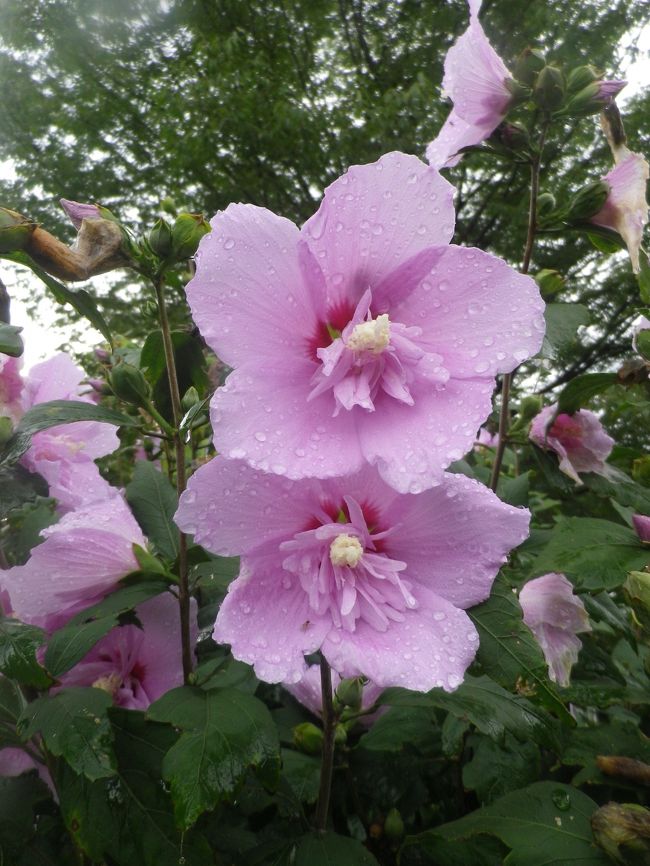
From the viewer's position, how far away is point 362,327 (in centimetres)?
68

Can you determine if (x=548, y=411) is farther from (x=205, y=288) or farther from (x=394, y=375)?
(x=205, y=288)

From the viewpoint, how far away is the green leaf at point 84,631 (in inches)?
30.7

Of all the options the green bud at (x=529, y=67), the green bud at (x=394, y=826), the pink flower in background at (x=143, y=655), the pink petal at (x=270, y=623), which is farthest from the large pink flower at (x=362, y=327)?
the green bud at (x=394, y=826)

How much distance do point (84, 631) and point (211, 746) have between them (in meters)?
0.21

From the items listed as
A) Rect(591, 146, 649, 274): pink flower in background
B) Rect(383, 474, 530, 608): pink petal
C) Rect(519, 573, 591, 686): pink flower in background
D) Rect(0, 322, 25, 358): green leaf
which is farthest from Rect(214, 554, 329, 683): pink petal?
Rect(591, 146, 649, 274): pink flower in background

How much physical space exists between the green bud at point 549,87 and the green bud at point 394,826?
1.08 m

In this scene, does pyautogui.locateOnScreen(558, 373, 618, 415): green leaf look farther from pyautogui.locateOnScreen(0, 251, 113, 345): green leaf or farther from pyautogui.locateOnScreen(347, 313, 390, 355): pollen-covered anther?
pyautogui.locateOnScreen(0, 251, 113, 345): green leaf

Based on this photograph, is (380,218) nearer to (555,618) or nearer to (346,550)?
(346,550)

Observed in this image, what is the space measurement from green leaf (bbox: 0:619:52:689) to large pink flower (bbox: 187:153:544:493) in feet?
1.17

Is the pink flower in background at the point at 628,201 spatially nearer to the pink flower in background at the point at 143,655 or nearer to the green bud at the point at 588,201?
the green bud at the point at 588,201

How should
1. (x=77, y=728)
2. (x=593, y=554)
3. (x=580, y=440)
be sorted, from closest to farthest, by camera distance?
1. (x=77, y=728)
2. (x=593, y=554)
3. (x=580, y=440)

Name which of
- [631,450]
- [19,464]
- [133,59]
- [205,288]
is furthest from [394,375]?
[133,59]

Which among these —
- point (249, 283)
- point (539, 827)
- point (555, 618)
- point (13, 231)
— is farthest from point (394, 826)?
point (13, 231)

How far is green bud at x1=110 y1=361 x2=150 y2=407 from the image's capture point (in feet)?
2.67
